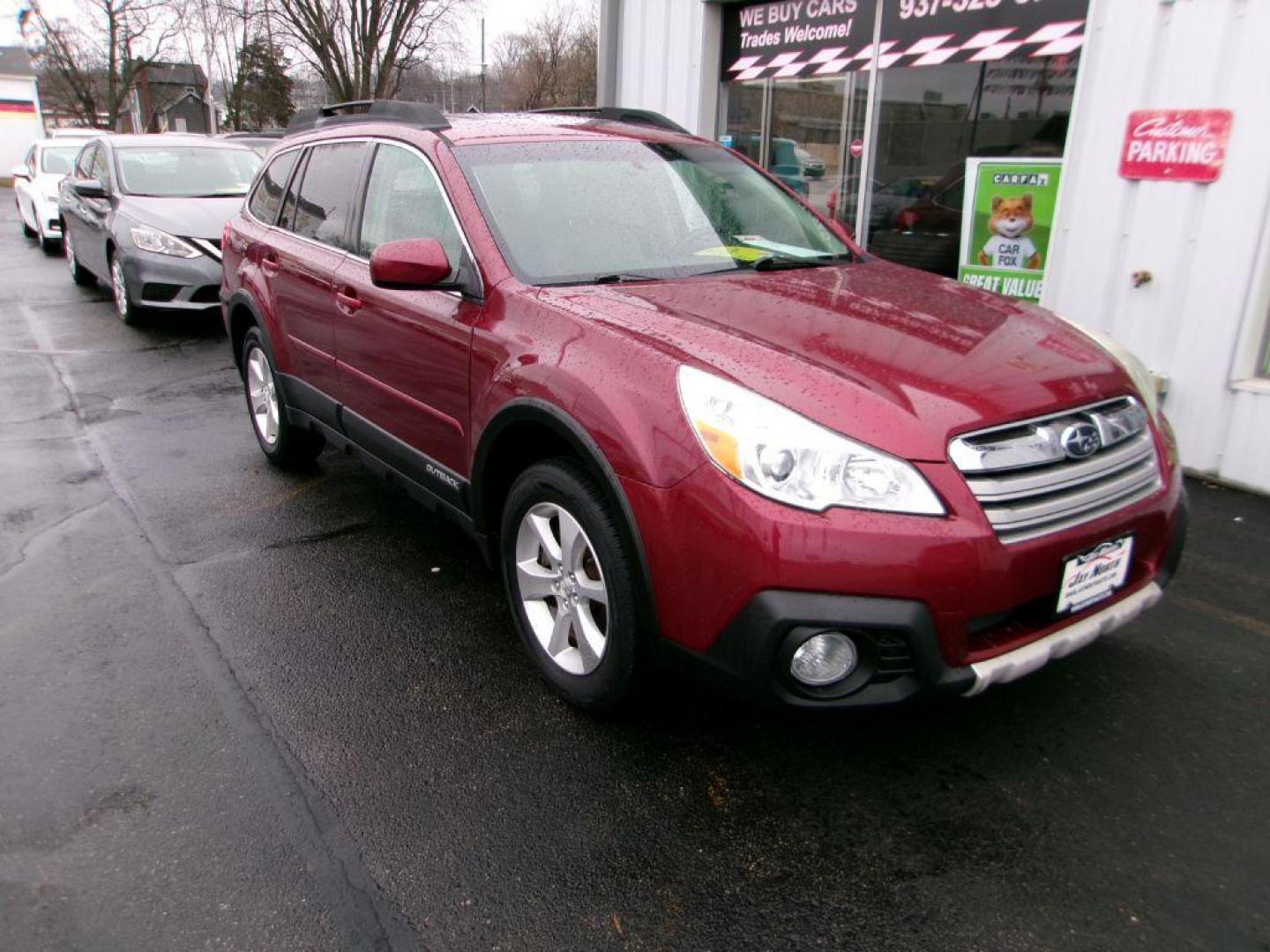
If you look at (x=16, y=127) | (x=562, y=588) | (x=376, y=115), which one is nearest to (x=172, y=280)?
(x=376, y=115)

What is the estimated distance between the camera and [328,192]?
4.36 metres

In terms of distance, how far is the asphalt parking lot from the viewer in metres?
2.22

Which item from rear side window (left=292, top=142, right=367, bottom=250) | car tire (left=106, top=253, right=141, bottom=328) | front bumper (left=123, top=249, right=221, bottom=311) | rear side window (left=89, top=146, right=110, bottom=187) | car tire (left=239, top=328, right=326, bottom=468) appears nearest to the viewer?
rear side window (left=292, top=142, right=367, bottom=250)

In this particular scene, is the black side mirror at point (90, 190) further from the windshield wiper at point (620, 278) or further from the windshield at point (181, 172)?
the windshield wiper at point (620, 278)

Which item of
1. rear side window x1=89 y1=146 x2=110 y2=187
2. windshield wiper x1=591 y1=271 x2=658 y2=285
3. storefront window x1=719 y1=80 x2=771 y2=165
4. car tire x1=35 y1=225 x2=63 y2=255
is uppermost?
storefront window x1=719 y1=80 x2=771 y2=165

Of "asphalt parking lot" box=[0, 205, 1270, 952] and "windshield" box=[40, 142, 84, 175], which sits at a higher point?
"windshield" box=[40, 142, 84, 175]

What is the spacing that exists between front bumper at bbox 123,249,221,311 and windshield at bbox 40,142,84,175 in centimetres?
816

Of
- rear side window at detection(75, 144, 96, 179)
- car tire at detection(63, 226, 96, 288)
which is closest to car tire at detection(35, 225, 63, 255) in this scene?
car tire at detection(63, 226, 96, 288)

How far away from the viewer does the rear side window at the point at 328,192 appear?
Answer: 13.6 ft

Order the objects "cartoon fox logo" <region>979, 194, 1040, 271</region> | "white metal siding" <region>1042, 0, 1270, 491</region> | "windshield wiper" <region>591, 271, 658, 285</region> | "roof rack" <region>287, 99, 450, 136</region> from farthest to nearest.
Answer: "cartoon fox logo" <region>979, 194, 1040, 271</region>
"white metal siding" <region>1042, 0, 1270, 491</region>
"roof rack" <region>287, 99, 450, 136</region>
"windshield wiper" <region>591, 271, 658, 285</region>

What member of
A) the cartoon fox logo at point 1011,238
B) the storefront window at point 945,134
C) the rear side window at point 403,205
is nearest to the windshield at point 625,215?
the rear side window at point 403,205

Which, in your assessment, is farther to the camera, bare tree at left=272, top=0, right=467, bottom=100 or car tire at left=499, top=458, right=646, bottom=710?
bare tree at left=272, top=0, right=467, bottom=100

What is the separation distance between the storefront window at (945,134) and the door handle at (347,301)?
453 centimetres

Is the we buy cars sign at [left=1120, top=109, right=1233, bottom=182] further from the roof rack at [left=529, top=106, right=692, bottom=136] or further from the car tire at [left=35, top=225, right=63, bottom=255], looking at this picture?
the car tire at [left=35, top=225, right=63, bottom=255]
